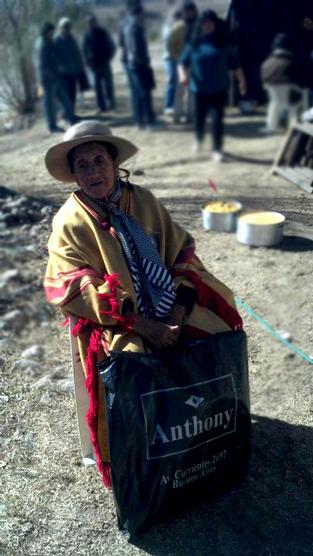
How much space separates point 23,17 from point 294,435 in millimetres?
7533

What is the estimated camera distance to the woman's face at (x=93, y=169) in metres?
2.19

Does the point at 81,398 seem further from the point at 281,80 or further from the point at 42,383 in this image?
the point at 281,80

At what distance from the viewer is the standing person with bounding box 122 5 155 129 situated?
7.43 meters

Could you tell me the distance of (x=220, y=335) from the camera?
2143 millimetres

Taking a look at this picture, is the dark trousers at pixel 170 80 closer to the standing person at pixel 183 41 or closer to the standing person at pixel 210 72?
the standing person at pixel 183 41

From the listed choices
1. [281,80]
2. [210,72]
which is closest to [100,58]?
[281,80]

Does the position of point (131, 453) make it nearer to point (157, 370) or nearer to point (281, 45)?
point (157, 370)

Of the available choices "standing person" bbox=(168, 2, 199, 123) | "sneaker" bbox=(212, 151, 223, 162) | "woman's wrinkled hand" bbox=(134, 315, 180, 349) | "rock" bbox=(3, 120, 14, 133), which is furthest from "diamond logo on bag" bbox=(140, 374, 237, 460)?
"standing person" bbox=(168, 2, 199, 123)

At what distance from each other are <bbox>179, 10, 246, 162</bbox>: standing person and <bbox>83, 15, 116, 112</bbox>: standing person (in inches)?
76.3

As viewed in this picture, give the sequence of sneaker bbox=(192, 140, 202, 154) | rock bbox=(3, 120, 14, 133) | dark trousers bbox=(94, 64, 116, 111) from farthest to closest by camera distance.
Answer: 1. dark trousers bbox=(94, 64, 116, 111)
2. sneaker bbox=(192, 140, 202, 154)
3. rock bbox=(3, 120, 14, 133)

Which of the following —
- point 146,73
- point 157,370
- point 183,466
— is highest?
point 146,73

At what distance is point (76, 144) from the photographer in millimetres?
2178

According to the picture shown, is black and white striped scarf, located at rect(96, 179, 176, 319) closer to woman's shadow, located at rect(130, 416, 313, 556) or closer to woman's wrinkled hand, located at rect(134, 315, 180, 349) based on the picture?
woman's wrinkled hand, located at rect(134, 315, 180, 349)

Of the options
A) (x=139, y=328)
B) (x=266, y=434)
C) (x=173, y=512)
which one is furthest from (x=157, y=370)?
(x=266, y=434)
